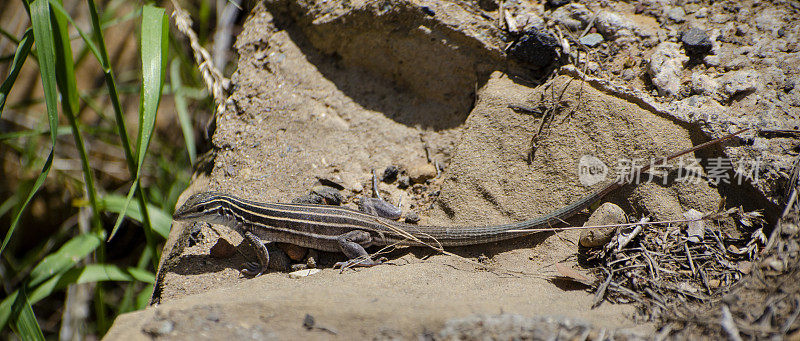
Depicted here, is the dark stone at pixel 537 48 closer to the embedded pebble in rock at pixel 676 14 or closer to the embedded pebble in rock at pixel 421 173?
the embedded pebble in rock at pixel 676 14

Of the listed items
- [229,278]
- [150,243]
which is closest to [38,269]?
[150,243]

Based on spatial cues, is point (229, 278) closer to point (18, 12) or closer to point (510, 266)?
point (510, 266)

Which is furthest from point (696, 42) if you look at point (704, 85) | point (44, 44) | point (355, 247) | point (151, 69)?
point (44, 44)

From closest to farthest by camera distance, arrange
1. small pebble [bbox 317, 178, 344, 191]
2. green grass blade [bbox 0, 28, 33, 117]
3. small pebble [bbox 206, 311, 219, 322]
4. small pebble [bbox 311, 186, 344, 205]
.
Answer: small pebble [bbox 206, 311, 219, 322]
green grass blade [bbox 0, 28, 33, 117]
small pebble [bbox 311, 186, 344, 205]
small pebble [bbox 317, 178, 344, 191]

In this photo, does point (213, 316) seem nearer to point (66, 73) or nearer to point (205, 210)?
point (205, 210)

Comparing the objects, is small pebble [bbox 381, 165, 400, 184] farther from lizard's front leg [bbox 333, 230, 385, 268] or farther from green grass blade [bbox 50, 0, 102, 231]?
green grass blade [bbox 50, 0, 102, 231]

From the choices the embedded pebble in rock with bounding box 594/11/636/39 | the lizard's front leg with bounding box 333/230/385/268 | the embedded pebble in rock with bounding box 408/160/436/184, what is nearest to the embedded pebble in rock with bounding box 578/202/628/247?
the embedded pebble in rock with bounding box 408/160/436/184

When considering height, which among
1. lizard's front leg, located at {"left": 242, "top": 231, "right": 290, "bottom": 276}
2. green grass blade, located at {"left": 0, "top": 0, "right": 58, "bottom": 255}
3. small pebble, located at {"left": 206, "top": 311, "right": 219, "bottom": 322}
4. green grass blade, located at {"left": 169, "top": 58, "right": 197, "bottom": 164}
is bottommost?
lizard's front leg, located at {"left": 242, "top": 231, "right": 290, "bottom": 276}

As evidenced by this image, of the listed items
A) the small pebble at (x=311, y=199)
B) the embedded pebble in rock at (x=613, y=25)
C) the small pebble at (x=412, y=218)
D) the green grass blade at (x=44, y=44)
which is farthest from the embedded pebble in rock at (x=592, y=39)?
the green grass blade at (x=44, y=44)
